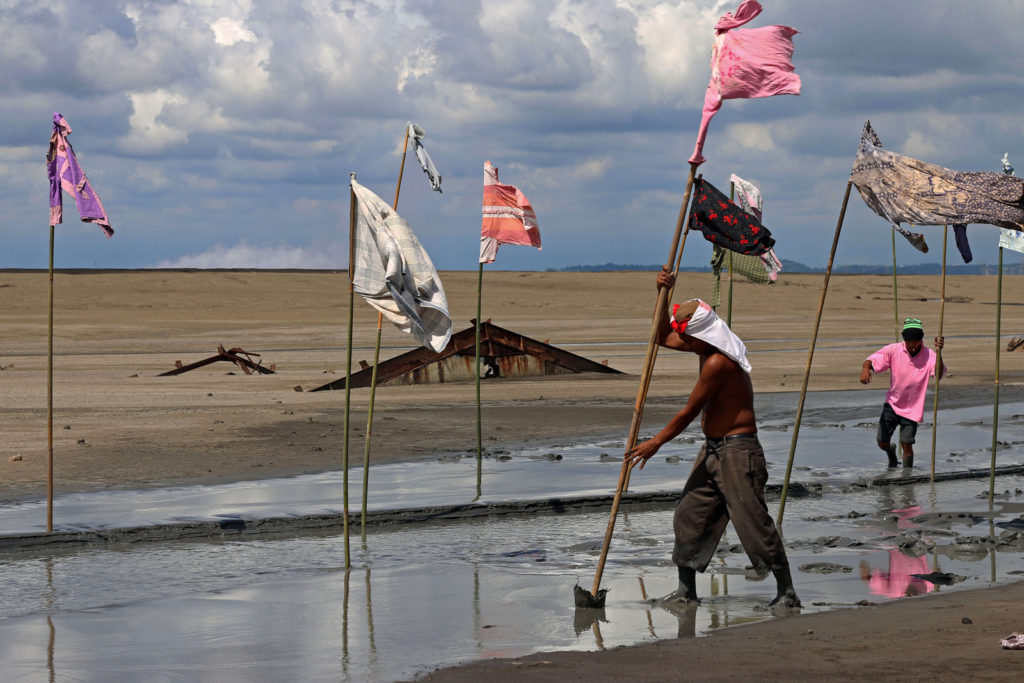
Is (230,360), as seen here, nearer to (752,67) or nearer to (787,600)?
(752,67)

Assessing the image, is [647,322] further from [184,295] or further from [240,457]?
[240,457]

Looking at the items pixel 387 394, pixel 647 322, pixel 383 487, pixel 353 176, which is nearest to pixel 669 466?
pixel 383 487

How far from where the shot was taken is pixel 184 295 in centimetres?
5831

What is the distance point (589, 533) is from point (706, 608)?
2.55 meters

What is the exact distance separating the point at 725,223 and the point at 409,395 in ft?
46.3

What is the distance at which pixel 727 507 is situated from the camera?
7375 millimetres

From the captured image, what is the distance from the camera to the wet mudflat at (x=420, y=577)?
6.63 metres

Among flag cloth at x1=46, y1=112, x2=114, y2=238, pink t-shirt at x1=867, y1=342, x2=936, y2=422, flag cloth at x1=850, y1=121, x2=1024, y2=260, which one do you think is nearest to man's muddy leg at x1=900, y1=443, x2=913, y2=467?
pink t-shirt at x1=867, y1=342, x2=936, y2=422

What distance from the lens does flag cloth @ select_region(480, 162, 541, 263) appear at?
500 inches

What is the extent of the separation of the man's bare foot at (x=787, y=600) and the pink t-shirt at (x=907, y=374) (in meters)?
6.04

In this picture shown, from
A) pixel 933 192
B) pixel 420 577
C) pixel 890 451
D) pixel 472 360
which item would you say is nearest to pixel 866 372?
pixel 890 451

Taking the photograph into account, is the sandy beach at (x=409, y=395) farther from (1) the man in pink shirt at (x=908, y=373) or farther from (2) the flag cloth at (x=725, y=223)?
(1) the man in pink shirt at (x=908, y=373)

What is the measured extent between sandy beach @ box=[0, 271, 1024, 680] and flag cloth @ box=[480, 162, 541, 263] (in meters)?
3.06

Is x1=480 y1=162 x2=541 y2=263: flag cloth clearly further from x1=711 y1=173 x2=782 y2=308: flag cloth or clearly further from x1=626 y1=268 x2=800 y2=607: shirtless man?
x1=626 y1=268 x2=800 y2=607: shirtless man
